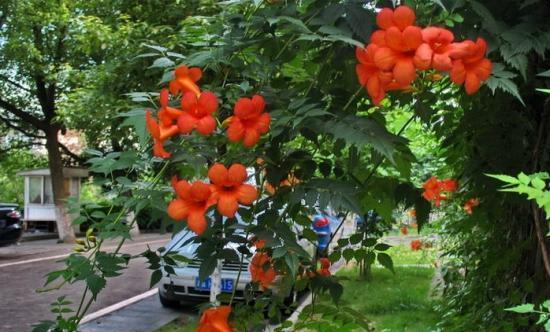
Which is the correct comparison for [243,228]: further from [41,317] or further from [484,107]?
[41,317]

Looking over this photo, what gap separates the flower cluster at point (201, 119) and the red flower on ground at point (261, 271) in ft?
1.67

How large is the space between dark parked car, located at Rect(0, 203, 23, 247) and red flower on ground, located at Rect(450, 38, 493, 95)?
1370 centimetres

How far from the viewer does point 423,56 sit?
4.14ft

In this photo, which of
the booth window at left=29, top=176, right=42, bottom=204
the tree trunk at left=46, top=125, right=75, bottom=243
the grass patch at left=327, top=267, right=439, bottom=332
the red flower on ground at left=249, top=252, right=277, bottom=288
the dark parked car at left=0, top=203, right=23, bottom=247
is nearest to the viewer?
the red flower on ground at left=249, top=252, right=277, bottom=288

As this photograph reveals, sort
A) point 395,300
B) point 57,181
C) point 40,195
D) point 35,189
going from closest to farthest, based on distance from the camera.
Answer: point 395,300 < point 57,181 < point 40,195 < point 35,189

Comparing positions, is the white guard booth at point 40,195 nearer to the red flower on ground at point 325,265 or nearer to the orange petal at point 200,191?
the red flower on ground at point 325,265

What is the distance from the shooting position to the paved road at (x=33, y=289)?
7.76 meters

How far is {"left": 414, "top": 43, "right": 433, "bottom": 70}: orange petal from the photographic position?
49.8 inches

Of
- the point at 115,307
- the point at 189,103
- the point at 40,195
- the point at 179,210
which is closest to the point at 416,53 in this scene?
the point at 189,103

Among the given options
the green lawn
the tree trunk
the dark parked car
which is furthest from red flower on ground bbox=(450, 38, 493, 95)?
the tree trunk

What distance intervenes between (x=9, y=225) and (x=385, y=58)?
13.8m

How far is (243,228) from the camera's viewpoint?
5.51ft

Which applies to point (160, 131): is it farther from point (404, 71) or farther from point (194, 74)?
point (404, 71)

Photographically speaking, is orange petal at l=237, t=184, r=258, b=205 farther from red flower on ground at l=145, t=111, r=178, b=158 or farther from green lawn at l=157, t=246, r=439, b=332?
green lawn at l=157, t=246, r=439, b=332
